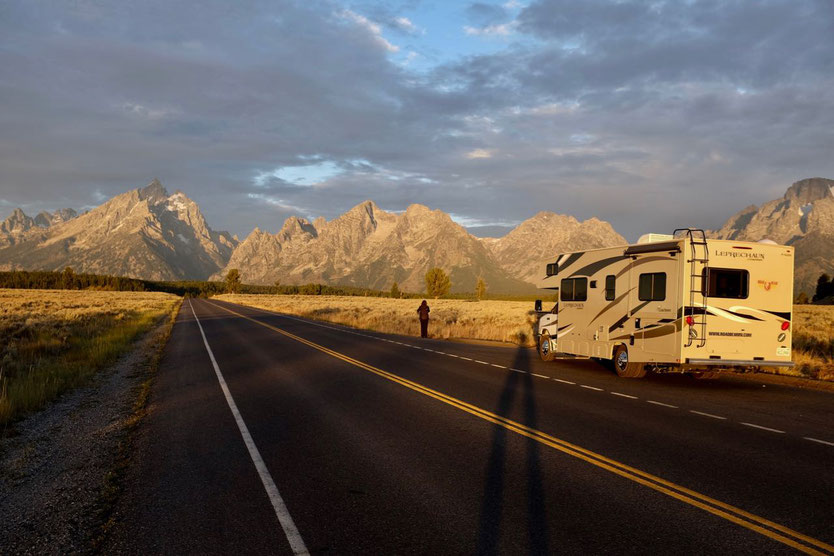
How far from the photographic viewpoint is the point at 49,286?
450 feet

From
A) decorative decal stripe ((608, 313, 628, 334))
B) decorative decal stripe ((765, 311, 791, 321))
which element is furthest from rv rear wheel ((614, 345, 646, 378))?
decorative decal stripe ((765, 311, 791, 321))

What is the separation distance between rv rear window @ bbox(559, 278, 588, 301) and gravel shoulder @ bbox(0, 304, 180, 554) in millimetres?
11854

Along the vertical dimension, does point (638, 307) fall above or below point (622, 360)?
above

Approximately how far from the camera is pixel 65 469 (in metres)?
7.04

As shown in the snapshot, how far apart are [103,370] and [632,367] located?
49.1 ft

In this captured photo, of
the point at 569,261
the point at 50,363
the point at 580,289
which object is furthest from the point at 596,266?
the point at 50,363

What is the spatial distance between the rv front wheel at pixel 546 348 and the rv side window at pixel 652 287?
493 cm

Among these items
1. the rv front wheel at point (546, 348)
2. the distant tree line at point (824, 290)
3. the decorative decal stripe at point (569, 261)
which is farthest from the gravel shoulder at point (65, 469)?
the distant tree line at point (824, 290)

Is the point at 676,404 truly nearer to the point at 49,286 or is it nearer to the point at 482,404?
the point at 482,404

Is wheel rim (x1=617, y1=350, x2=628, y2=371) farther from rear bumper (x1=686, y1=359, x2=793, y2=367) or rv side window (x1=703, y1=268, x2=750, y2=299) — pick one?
rv side window (x1=703, y1=268, x2=750, y2=299)

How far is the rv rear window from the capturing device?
637 inches

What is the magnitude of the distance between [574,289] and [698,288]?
15.2ft

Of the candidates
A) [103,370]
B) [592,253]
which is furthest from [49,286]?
[592,253]

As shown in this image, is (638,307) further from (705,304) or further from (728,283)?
(728,283)
